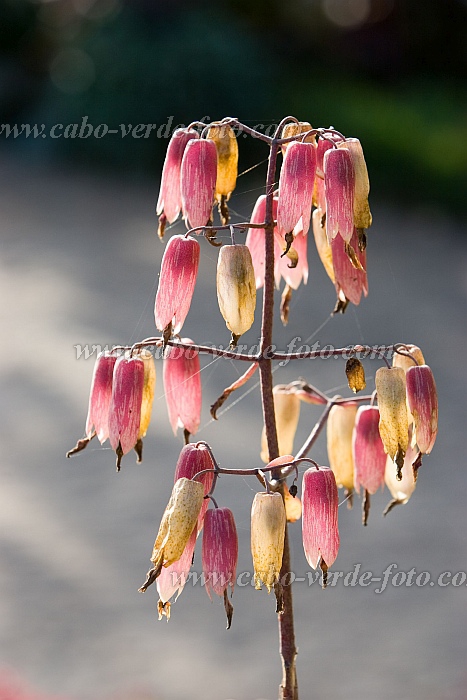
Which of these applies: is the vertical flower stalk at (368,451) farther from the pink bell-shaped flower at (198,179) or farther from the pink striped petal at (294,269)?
the pink bell-shaped flower at (198,179)

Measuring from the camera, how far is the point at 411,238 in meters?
5.95

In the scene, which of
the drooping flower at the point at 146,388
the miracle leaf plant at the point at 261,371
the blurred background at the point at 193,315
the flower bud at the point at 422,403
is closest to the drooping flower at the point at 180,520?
the miracle leaf plant at the point at 261,371

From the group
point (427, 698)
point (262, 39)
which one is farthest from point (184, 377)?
point (262, 39)

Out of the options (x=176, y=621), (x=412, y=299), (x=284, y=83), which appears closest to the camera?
(x=176, y=621)

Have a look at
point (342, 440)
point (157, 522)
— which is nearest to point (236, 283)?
point (342, 440)

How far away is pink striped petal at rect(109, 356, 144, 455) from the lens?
2.86ft

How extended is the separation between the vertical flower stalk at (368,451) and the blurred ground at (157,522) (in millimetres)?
1255

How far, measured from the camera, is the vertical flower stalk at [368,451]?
0.97 metres

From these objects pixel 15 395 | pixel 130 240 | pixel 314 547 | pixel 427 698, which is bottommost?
pixel 427 698

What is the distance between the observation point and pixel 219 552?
32.3 inches

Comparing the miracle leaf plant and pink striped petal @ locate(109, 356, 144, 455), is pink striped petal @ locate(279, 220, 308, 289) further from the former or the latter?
pink striped petal @ locate(109, 356, 144, 455)

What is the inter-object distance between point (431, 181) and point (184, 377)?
5.66 meters

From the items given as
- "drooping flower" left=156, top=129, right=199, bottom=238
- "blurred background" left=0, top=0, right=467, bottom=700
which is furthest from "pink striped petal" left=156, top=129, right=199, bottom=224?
"blurred background" left=0, top=0, right=467, bottom=700

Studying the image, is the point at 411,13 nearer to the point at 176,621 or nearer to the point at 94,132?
the point at 94,132
